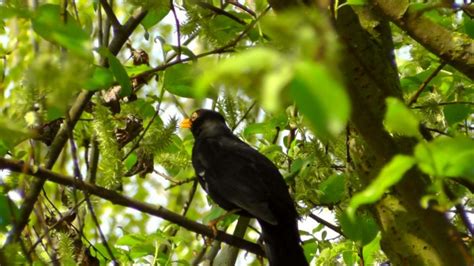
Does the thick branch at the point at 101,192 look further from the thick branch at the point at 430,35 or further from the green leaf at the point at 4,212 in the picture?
the thick branch at the point at 430,35

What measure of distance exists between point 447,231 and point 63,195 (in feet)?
9.41

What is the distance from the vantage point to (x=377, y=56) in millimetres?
3031

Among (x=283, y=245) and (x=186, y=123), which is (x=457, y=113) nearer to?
(x=283, y=245)

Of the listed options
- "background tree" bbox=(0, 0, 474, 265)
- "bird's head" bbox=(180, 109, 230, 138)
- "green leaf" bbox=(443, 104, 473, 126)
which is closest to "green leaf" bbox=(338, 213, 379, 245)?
"background tree" bbox=(0, 0, 474, 265)

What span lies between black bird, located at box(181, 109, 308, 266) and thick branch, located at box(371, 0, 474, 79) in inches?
69.3

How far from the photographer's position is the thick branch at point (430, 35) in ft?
8.00

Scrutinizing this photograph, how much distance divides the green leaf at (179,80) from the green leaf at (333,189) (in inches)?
24.6

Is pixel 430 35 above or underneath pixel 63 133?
underneath

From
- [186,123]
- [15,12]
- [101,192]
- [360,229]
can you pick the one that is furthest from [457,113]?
[186,123]

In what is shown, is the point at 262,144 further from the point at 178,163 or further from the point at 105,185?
the point at 105,185

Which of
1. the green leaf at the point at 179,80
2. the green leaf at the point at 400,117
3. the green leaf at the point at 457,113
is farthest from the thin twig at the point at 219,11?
the green leaf at the point at 400,117

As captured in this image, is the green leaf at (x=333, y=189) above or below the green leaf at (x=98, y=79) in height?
above

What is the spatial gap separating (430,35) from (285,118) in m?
1.37

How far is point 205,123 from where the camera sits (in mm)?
5695
